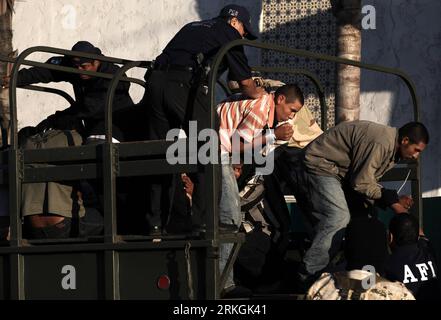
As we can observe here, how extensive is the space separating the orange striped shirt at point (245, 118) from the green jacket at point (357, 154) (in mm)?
376

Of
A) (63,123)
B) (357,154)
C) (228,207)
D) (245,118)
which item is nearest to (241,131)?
(245,118)

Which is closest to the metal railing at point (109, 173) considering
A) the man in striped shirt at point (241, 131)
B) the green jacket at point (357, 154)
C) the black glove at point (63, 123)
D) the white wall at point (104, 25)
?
the man in striped shirt at point (241, 131)

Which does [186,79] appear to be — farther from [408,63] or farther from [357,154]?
[408,63]

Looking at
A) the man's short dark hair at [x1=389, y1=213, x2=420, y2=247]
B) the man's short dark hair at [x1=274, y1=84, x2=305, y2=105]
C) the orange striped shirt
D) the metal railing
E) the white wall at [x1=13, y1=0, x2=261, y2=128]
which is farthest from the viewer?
the white wall at [x1=13, y1=0, x2=261, y2=128]

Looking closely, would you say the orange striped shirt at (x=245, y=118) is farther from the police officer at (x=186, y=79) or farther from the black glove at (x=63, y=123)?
the black glove at (x=63, y=123)

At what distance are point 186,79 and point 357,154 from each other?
1.15 metres

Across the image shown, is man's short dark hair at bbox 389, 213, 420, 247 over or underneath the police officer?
underneath

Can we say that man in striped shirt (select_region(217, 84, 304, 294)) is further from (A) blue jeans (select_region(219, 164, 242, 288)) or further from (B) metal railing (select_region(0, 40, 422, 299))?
(B) metal railing (select_region(0, 40, 422, 299))

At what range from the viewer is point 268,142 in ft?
25.7

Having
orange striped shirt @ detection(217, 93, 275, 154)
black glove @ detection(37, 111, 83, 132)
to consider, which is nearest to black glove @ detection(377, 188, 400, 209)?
orange striped shirt @ detection(217, 93, 275, 154)

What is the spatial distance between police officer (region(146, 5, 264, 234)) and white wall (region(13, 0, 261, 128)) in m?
8.19

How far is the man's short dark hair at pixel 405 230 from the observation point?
746cm

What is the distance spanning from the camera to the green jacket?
7680 millimetres

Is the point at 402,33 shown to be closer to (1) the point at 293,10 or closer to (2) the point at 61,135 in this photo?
(1) the point at 293,10
